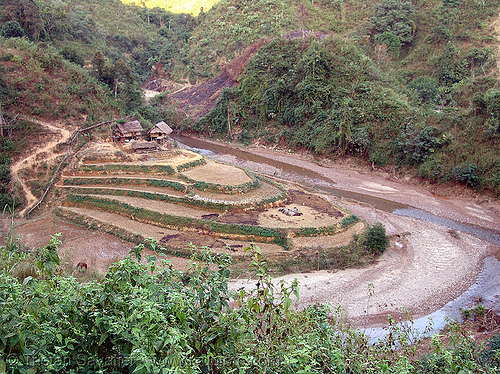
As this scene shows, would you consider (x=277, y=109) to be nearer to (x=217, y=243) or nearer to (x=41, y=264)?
(x=217, y=243)

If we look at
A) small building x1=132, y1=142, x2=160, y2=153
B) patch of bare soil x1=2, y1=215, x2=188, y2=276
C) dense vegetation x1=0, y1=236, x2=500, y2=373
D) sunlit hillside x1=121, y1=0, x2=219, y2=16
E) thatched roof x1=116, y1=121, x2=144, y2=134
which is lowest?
patch of bare soil x1=2, y1=215, x2=188, y2=276

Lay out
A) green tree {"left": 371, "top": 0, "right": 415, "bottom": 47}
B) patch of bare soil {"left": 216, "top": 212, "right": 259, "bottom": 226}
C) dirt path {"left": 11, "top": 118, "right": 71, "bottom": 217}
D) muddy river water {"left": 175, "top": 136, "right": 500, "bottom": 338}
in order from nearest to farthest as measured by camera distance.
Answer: muddy river water {"left": 175, "top": 136, "right": 500, "bottom": 338}, patch of bare soil {"left": 216, "top": 212, "right": 259, "bottom": 226}, dirt path {"left": 11, "top": 118, "right": 71, "bottom": 217}, green tree {"left": 371, "top": 0, "right": 415, "bottom": 47}

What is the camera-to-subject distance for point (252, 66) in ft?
159

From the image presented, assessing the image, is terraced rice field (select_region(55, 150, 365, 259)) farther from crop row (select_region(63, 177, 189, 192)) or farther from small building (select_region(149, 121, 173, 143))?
small building (select_region(149, 121, 173, 143))

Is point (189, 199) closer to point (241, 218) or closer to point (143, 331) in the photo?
point (241, 218)

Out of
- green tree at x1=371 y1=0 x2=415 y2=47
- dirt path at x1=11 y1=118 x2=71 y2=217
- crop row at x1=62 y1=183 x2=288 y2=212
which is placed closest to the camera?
crop row at x1=62 y1=183 x2=288 y2=212

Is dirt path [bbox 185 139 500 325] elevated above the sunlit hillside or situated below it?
below

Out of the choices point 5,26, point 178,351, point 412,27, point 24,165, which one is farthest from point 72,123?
point 412,27

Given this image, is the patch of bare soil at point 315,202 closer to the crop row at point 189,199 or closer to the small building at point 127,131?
the crop row at point 189,199

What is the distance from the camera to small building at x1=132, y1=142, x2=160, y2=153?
29095 mm

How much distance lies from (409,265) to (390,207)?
867 cm

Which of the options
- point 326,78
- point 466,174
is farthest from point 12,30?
point 466,174

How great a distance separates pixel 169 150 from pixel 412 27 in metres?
38.3

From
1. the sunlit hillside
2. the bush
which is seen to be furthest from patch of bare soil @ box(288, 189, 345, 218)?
the sunlit hillside
